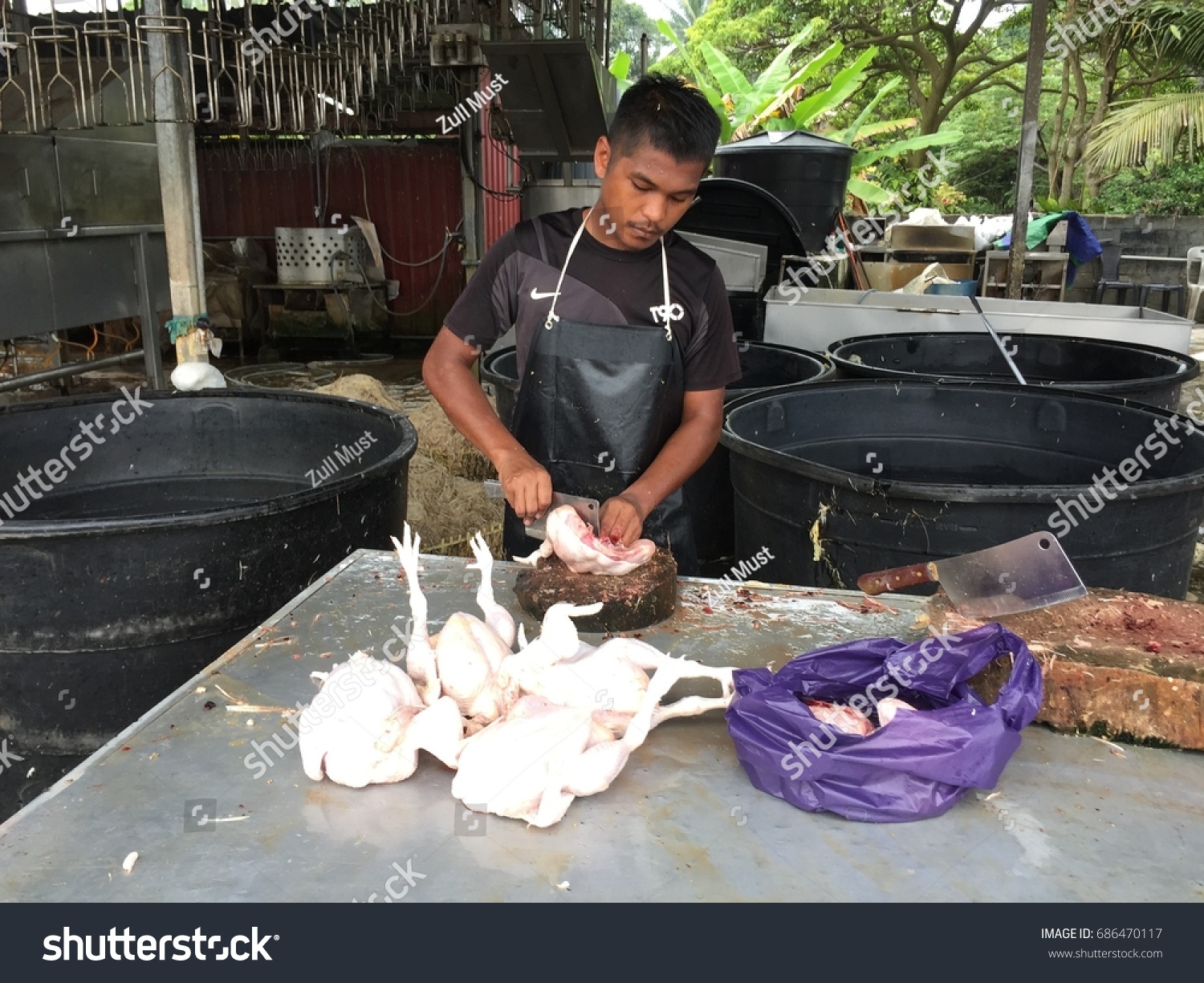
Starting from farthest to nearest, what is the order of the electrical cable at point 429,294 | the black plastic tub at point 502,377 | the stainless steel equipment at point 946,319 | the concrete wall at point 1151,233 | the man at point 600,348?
the concrete wall at point 1151,233
the electrical cable at point 429,294
the stainless steel equipment at point 946,319
the black plastic tub at point 502,377
the man at point 600,348

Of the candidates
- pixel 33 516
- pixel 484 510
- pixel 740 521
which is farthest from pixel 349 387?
pixel 740 521

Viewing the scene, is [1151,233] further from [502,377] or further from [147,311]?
[147,311]

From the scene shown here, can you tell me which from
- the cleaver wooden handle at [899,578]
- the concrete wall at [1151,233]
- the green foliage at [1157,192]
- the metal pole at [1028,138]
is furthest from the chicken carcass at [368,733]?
the green foliage at [1157,192]

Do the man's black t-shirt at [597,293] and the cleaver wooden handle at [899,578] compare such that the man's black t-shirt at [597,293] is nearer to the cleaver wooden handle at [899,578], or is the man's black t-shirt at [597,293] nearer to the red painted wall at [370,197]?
the cleaver wooden handle at [899,578]

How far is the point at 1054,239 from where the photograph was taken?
9617mm

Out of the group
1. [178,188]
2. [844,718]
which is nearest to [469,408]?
[844,718]

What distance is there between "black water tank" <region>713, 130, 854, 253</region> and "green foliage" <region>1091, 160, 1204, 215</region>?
11.8m

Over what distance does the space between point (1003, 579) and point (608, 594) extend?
2.46 ft

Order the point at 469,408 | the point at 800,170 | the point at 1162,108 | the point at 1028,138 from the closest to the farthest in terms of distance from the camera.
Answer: the point at 469,408
the point at 1028,138
the point at 800,170
the point at 1162,108

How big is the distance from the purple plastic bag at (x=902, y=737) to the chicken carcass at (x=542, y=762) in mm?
185

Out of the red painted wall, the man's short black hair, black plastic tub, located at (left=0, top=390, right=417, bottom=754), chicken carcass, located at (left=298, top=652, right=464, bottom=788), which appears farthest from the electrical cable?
chicken carcass, located at (left=298, top=652, right=464, bottom=788)

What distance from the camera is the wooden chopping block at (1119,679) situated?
1.54 meters

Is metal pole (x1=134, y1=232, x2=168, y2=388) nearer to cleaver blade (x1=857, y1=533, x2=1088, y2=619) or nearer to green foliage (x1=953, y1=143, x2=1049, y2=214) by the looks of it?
cleaver blade (x1=857, y1=533, x2=1088, y2=619)

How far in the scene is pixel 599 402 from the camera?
99.0 inches
